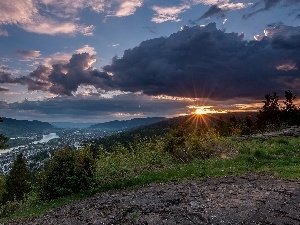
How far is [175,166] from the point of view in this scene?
26141 millimetres

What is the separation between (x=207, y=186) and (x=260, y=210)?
5101mm

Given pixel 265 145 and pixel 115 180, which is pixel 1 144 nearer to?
pixel 115 180

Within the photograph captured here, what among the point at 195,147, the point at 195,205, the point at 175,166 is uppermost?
the point at 195,147

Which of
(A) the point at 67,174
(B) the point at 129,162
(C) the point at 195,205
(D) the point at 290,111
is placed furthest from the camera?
(D) the point at 290,111

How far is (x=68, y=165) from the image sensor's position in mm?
24109

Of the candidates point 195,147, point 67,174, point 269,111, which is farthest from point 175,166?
point 269,111

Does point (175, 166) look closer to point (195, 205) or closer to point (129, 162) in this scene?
point (129, 162)

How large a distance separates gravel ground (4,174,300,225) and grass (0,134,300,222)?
1.70 meters

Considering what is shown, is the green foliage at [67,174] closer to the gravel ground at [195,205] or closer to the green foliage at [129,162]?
the green foliage at [129,162]

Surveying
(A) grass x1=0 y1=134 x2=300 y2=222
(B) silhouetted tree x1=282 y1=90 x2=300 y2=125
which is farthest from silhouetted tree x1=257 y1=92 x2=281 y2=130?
(A) grass x1=0 y1=134 x2=300 y2=222

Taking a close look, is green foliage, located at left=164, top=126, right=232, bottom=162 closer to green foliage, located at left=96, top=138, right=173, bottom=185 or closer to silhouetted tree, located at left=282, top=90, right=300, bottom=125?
green foliage, located at left=96, top=138, right=173, bottom=185

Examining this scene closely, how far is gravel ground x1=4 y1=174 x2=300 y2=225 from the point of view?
12664mm

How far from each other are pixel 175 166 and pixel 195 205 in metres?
11.8

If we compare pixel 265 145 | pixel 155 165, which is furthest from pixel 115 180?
pixel 265 145
